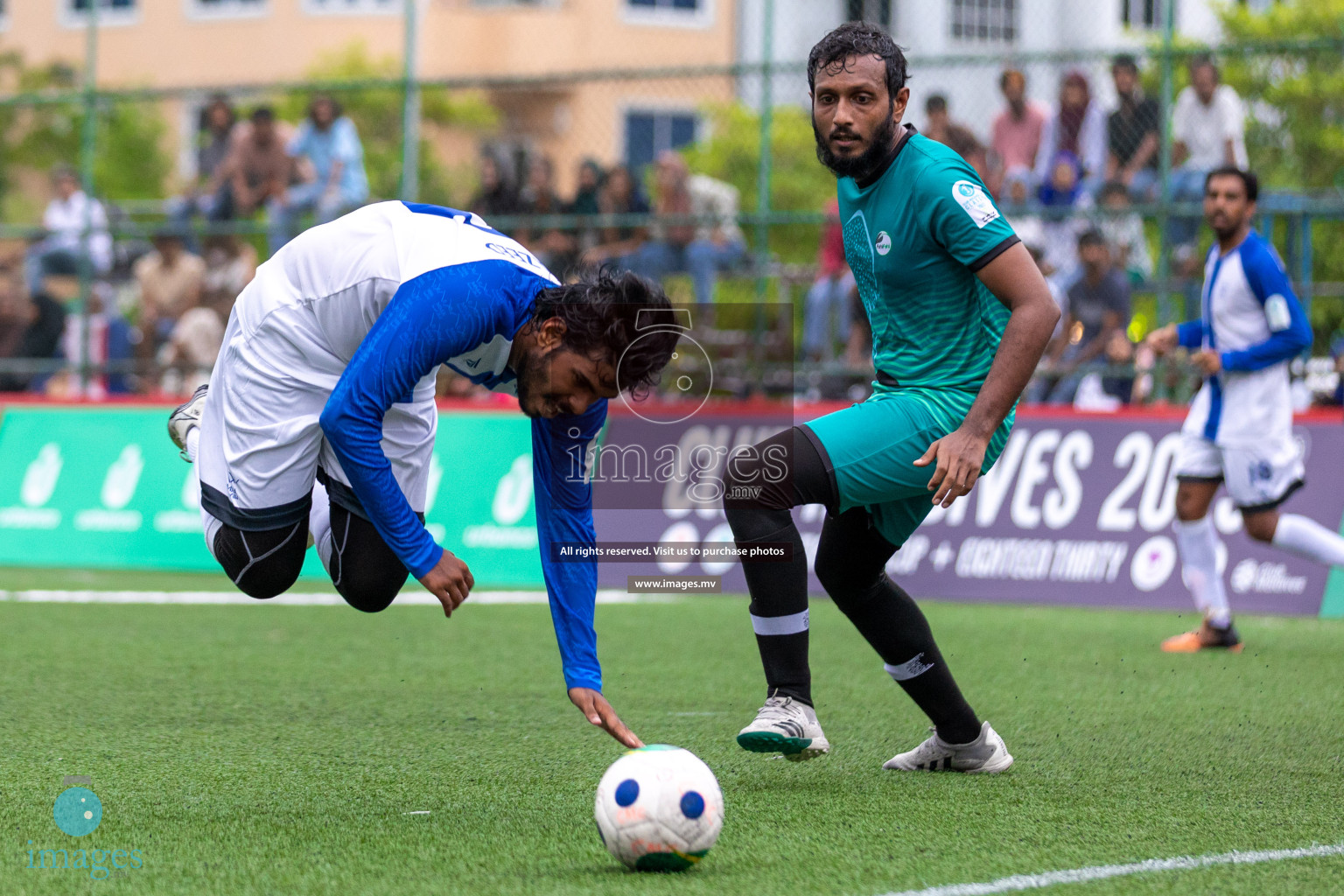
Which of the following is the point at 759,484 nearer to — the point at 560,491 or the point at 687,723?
the point at 560,491

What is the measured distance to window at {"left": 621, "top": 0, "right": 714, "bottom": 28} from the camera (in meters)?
25.8

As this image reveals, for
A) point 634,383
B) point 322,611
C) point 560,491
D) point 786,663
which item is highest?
point 634,383

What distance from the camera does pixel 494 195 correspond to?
13.1 meters

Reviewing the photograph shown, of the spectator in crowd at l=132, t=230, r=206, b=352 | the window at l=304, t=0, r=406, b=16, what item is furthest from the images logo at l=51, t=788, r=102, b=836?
the window at l=304, t=0, r=406, b=16

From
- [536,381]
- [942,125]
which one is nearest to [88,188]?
[942,125]

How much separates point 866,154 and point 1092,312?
7042 millimetres

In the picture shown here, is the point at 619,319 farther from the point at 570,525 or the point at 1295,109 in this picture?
the point at 1295,109

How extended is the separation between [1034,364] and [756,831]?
1.46m

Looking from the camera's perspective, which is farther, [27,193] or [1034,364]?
[27,193]

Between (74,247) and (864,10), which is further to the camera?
(864,10)

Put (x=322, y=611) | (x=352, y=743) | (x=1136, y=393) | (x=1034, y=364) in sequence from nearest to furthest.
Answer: (x=1034, y=364), (x=352, y=743), (x=322, y=611), (x=1136, y=393)

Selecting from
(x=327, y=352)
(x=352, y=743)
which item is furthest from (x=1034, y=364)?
(x=352, y=743)

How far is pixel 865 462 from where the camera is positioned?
456cm

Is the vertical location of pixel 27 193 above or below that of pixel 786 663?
above
